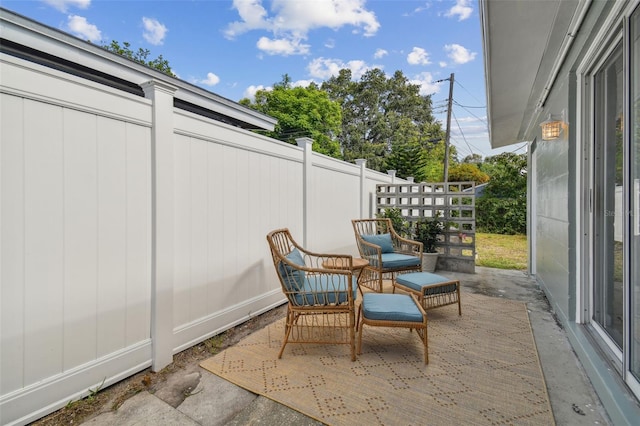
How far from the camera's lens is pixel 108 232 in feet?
6.09

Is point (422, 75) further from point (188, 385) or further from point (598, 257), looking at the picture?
point (188, 385)

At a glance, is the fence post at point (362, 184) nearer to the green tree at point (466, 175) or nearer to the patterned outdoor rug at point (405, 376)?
the patterned outdoor rug at point (405, 376)

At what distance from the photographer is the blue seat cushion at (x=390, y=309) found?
220 cm

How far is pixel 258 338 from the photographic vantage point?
2604mm

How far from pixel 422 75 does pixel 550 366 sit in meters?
18.1

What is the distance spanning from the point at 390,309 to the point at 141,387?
1.79 meters

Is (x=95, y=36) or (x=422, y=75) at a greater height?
(x=422, y=75)

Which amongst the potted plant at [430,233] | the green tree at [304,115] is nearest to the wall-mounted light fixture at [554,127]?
the potted plant at [430,233]

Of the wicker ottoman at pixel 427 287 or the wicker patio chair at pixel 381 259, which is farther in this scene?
the wicker patio chair at pixel 381 259

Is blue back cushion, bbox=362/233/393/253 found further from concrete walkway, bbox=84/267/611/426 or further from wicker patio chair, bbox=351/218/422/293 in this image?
concrete walkway, bbox=84/267/611/426

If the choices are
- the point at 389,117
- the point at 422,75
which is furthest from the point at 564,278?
the point at 422,75

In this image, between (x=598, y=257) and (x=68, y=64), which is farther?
(x=68, y=64)

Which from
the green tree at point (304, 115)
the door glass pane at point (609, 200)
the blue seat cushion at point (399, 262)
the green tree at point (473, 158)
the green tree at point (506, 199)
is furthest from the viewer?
the green tree at point (473, 158)

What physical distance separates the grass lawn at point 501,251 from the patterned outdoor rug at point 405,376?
3125 mm
